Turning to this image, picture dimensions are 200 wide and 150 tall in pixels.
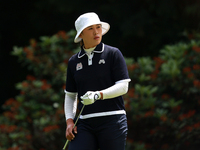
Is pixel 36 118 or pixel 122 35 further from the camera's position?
pixel 122 35

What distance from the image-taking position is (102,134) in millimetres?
2809

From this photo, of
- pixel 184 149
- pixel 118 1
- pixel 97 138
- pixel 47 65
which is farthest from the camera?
pixel 118 1

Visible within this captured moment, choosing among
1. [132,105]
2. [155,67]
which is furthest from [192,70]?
[132,105]

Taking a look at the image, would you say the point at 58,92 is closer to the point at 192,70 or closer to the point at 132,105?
the point at 132,105

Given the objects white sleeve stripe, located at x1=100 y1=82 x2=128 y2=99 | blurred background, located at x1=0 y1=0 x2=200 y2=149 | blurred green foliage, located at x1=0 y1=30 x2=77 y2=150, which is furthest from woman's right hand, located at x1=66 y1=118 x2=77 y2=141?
blurred background, located at x1=0 y1=0 x2=200 y2=149

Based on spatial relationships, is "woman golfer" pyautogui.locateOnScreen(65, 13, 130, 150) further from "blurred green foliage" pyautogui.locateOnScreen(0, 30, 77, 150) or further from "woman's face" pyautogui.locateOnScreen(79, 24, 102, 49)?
"blurred green foliage" pyautogui.locateOnScreen(0, 30, 77, 150)

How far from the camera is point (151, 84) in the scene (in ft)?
18.6

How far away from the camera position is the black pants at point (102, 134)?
2783 millimetres

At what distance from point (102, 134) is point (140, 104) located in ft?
8.69

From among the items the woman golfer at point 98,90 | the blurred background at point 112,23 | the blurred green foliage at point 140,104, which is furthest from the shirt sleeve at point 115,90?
the blurred background at point 112,23

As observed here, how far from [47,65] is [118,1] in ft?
7.71

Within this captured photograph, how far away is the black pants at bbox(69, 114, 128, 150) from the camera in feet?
9.13

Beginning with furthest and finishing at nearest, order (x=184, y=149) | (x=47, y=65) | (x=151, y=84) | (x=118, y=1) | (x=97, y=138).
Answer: (x=118, y=1), (x=47, y=65), (x=151, y=84), (x=184, y=149), (x=97, y=138)

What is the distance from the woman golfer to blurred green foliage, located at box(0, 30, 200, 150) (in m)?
2.41
